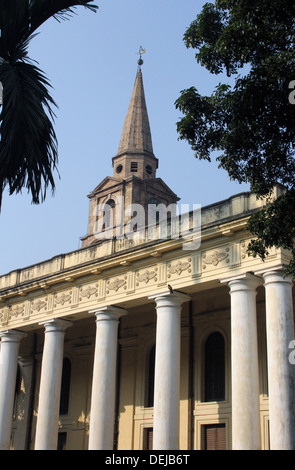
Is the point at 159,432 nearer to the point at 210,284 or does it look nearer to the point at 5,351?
the point at 210,284

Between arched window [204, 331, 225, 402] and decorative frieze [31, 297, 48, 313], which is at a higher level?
decorative frieze [31, 297, 48, 313]

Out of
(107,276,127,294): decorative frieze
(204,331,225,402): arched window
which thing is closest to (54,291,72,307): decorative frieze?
(107,276,127,294): decorative frieze

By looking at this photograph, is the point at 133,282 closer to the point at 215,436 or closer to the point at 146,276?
the point at 146,276

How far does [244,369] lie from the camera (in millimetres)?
16516

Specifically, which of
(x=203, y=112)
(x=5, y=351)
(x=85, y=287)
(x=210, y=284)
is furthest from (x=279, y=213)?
(x=5, y=351)

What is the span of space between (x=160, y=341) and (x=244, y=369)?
3354 millimetres

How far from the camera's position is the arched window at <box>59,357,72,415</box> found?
26.7 metres

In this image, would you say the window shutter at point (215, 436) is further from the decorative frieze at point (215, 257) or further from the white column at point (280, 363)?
the decorative frieze at point (215, 257)

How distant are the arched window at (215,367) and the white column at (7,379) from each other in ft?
25.9

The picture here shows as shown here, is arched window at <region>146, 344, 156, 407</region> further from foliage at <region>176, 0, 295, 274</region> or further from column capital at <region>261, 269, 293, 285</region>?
foliage at <region>176, 0, 295, 274</region>

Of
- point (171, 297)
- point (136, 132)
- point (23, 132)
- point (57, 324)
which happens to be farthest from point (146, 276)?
point (136, 132)

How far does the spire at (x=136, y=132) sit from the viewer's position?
166 ft

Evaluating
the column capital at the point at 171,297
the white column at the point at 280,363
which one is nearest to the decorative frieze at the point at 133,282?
the column capital at the point at 171,297

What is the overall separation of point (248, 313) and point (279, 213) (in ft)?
19.7
